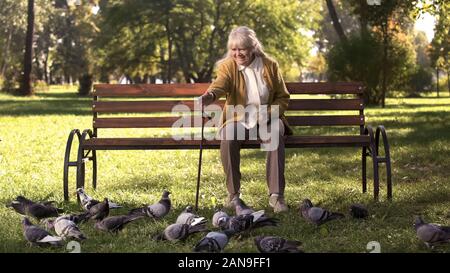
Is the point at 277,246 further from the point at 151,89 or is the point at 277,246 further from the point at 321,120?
the point at 151,89

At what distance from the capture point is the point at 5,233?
5.27 metres

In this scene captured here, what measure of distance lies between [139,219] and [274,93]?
1792 millimetres

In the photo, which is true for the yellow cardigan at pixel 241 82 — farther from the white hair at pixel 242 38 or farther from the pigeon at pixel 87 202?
the pigeon at pixel 87 202

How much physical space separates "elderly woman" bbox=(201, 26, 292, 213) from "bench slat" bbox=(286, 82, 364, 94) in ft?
2.98

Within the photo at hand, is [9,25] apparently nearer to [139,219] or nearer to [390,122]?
[390,122]

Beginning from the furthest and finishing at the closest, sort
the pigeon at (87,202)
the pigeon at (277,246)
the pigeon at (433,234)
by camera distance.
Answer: the pigeon at (87,202) → the pigeon at (433,234) → the pigeon at (277,246)

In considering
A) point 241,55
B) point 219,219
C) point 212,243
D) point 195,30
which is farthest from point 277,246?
point 195,30

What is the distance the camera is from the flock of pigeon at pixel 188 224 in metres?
4.50

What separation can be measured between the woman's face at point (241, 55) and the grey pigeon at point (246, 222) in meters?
1.81

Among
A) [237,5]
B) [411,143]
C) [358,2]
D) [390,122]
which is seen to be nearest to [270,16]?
[237,5]

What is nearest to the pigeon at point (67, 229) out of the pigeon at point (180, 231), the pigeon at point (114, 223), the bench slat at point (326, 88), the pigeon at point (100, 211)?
the pigeon at point (114, 223)

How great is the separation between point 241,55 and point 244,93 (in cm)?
36

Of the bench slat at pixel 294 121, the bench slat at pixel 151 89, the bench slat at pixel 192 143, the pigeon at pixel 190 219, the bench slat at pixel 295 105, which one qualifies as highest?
the bench slat at pixel 151 89

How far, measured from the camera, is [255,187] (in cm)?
753
